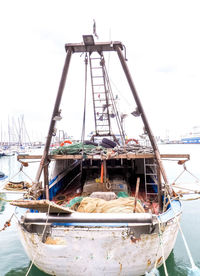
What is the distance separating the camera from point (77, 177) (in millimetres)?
12852

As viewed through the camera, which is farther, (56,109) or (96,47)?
(56,109)

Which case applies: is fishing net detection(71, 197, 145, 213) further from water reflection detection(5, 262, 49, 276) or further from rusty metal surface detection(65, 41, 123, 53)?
rusty metal surface detection(65, 41, 123, 53)

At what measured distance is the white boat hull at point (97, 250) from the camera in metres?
3.65

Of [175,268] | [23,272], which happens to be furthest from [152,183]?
[23,272]

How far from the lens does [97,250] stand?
3.66 meters

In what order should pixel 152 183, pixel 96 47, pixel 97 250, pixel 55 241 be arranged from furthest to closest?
pixel 152 183, pixel 96 47, pixel 55 241, pixel 97 250

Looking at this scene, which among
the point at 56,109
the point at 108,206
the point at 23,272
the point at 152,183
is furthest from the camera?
the point at 152,183

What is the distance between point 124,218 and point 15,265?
450 cm

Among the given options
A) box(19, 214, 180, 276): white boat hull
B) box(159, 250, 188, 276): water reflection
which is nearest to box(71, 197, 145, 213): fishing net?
box(19, 214, 180, 276): white boat hull

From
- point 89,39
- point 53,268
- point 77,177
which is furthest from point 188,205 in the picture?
point 89,39

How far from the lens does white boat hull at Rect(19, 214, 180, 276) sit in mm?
3646

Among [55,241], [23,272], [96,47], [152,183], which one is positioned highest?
[96,47]

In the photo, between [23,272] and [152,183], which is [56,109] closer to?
[23,272]

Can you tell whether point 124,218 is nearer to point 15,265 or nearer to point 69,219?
point 69,219
